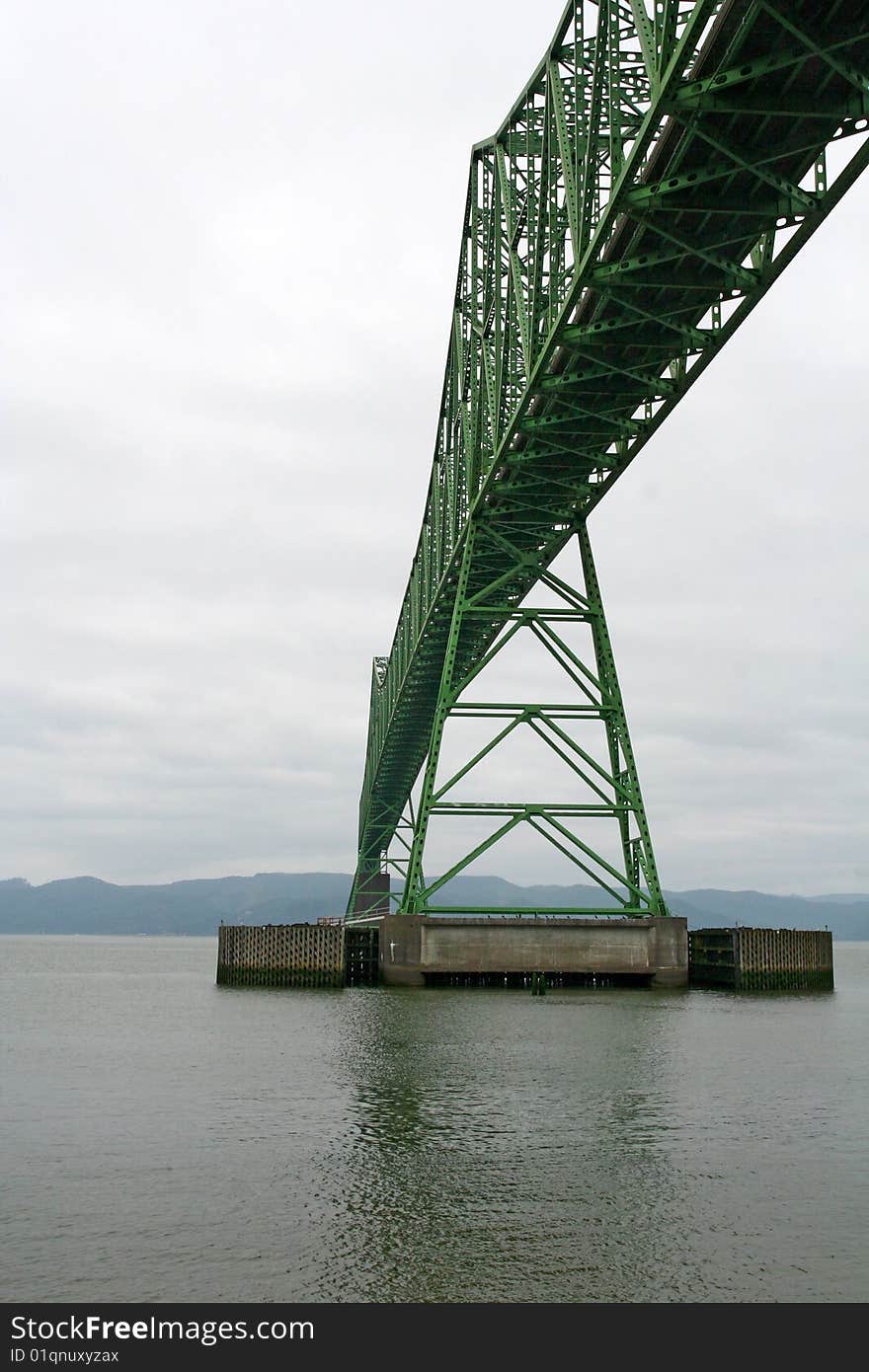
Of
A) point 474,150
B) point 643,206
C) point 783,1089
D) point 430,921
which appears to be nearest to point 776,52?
point 643,206

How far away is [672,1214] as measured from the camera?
1325cm

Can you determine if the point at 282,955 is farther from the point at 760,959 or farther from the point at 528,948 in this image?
the point at 760,959

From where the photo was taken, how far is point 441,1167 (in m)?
15.4

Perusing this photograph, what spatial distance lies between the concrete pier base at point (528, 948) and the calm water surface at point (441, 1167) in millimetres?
10493

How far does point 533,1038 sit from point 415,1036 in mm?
2734

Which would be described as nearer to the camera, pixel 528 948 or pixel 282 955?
pixel 528 948

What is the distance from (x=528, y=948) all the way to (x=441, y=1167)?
2864 cm

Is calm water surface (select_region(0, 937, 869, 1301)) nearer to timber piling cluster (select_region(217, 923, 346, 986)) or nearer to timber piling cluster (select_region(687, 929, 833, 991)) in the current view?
timber piling cluster (select_region(687, 929, 833, 991))

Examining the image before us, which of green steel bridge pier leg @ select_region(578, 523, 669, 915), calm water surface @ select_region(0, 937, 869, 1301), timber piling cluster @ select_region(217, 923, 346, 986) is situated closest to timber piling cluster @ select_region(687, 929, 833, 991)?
green steel bridge pier leg @ select_region(578, 523, 669, 915)

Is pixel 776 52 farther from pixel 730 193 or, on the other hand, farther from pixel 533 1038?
pixel 533 1038

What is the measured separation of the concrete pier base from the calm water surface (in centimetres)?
1049

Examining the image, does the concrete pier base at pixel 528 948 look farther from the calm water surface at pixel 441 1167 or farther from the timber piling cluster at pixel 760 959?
the calm water surface at pixel 441 1167

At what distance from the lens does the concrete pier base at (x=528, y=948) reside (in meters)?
43.3


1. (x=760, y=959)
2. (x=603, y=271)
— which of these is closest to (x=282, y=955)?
(x=760, y=959)
